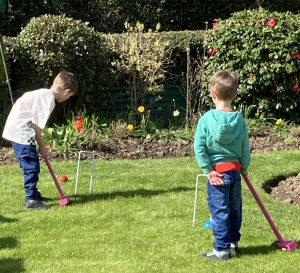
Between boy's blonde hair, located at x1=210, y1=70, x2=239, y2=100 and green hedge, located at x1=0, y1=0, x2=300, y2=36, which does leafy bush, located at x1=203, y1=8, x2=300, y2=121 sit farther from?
boy's blonde hair, located at x1=210, y1=70, x2=239, y2=100

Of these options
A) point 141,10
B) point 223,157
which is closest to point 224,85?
point 223,157

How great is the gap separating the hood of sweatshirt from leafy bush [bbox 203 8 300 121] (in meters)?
6.61

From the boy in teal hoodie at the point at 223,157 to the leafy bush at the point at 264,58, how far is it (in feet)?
21.6

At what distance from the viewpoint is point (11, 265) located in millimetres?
5430

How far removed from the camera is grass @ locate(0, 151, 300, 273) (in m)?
5.44

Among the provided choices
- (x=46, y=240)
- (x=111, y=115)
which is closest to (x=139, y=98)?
(x=111, y=115)

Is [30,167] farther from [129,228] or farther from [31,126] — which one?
[129,228]

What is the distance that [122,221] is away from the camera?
21.8ft

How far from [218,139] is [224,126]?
0.11m

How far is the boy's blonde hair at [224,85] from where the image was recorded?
5.43 m

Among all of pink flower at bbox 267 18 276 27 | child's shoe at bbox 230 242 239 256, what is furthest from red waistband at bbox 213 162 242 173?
pink flower at bbox 267 18 276 27

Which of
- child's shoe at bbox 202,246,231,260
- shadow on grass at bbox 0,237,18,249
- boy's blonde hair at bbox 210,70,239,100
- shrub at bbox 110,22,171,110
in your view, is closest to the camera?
boy's blonde hair at bbox 210,70,239,100

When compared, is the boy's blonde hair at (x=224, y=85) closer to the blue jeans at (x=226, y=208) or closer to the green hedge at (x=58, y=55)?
the blue jeans at (x=226, y=208)

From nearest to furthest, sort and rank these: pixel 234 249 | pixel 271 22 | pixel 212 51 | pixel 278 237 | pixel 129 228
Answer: pixel 234 249 < pixel 278 237 < pixel 129 228 < pixel 271 22 < pixel 212 51
